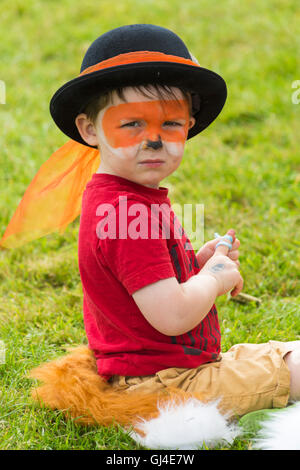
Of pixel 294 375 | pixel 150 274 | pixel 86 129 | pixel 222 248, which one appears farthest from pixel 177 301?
pixel 86 129

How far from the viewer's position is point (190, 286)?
1.76m

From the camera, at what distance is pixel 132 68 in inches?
64.0

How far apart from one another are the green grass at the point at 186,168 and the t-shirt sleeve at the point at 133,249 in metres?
0.49

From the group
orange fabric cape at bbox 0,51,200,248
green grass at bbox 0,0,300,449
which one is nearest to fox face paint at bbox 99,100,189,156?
orange fabric cape at bbox 0,51,200,248

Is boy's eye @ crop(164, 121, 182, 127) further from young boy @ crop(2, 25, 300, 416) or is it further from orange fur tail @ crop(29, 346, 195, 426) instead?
orange fur tail @ crop(29, 346, 195, 426)

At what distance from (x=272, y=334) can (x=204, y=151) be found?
194 cm

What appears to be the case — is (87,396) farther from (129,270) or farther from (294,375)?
(294,375)

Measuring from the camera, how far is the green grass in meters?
2.29

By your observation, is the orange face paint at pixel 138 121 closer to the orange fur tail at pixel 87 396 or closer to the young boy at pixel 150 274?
the young boy at pixel 150 274

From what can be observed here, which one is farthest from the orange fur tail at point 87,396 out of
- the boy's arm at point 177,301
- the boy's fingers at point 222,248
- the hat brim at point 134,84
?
the hat brim at point 134,84

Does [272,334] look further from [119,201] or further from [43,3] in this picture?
[43,3]

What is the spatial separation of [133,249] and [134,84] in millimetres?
463

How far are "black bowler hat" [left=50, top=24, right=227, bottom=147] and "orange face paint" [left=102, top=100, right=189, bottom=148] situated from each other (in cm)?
6

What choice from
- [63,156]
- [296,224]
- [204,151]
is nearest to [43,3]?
[204,151]
